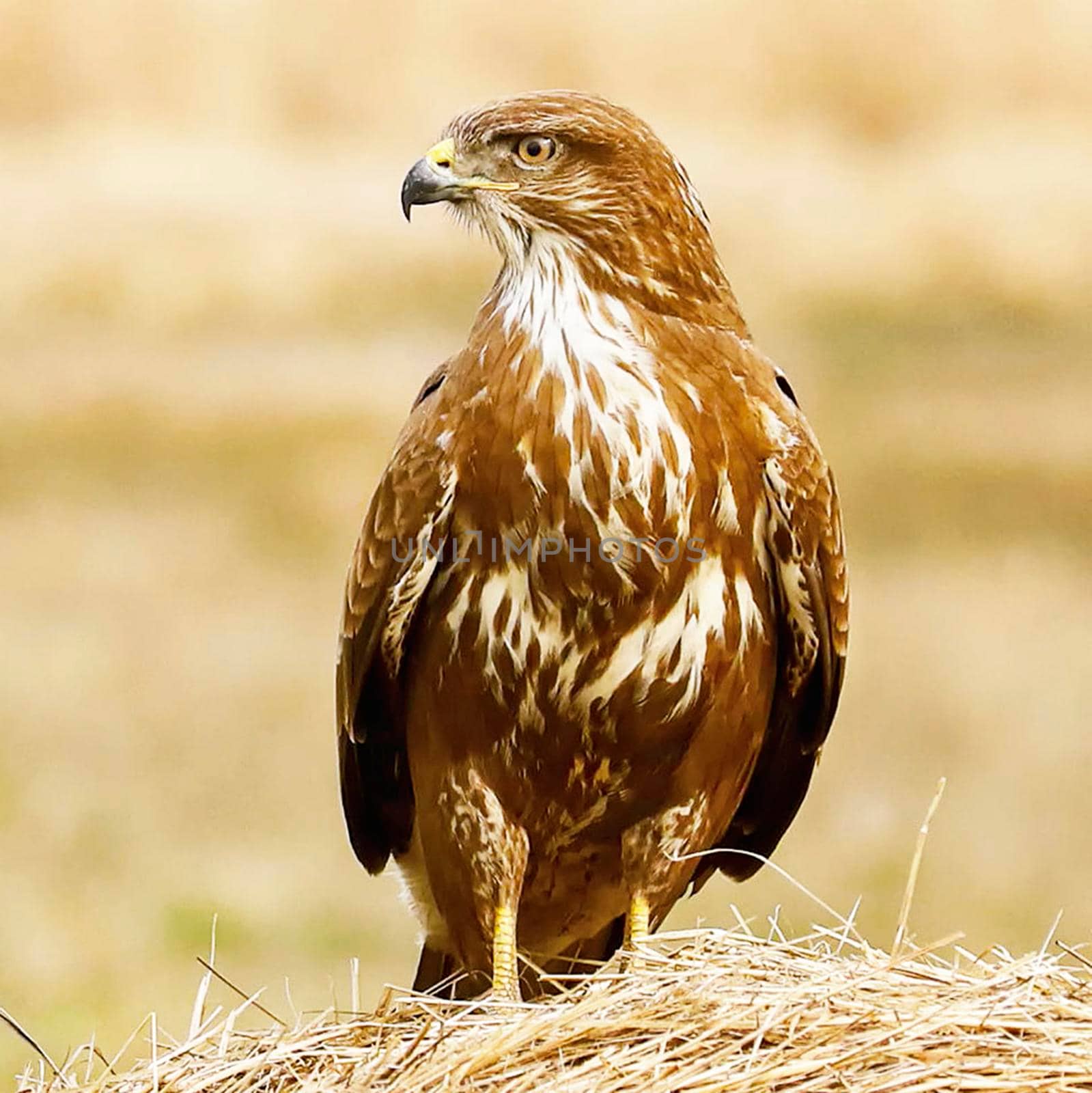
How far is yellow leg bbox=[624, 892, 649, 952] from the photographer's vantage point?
294 centimetres

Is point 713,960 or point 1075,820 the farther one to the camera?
point 1075,820

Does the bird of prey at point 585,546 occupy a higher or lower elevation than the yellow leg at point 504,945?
higher

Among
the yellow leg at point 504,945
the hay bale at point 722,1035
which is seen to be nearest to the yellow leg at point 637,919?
the yellow leg at point 504,945

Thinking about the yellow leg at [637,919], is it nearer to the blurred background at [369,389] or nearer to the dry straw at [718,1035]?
the dry straw at [718,1035]

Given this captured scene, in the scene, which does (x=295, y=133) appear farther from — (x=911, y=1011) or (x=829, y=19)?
(x=911, y=1011)

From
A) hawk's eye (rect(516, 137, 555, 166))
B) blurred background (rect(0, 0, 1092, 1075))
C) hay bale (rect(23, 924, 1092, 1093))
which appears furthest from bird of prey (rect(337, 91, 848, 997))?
blurred background (rect(0, 0, 1092, 1075))

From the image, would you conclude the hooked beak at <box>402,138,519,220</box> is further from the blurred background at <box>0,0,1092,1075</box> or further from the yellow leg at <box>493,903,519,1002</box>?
the blurred background at <box>0,0,1092,1075</box>

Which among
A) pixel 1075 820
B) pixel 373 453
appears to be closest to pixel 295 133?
pixel 373 453

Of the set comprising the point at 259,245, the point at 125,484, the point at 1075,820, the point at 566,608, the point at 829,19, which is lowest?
the point at 1075,820

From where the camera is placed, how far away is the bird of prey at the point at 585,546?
2719mm

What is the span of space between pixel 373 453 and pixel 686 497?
209cm

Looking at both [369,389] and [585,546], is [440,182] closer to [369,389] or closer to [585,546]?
[585,546]

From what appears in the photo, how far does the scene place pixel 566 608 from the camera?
2760 millimetres

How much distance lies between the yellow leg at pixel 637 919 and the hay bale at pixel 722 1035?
0.27 metres
